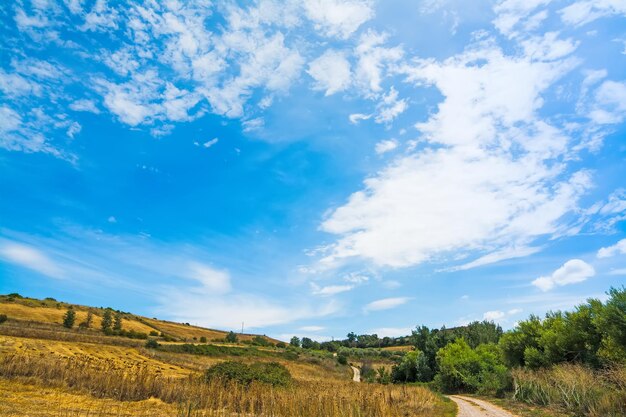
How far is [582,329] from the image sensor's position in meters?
21.6

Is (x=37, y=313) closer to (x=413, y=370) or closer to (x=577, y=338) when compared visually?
(x=413, y=370)

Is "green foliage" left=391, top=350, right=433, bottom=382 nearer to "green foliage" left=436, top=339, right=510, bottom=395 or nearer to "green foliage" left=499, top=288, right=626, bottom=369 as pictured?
"green foliage" left=436, top=339, right=510, bottom=395

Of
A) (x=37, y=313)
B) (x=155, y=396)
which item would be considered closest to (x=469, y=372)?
(x=155, y=396)

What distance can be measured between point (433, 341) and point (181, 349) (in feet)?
117

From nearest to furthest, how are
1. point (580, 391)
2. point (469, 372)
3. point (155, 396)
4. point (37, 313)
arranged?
point (580, 391), point (155, 396), point (469, 372), point (37, 313)

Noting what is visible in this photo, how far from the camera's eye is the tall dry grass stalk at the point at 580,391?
11.9 meters

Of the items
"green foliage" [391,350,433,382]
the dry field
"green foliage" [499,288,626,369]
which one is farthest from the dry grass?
"green foliage" [499,288,626,369]

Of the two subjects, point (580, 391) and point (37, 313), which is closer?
point (580, 391)

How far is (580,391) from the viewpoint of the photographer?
14.5m

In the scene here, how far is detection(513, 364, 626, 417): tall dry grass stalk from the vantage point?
1189cm

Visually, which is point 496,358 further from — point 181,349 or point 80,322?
point 80,322

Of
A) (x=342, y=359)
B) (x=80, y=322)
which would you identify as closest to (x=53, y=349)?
(x=80, y=322)

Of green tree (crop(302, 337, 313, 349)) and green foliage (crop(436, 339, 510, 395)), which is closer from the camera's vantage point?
green foliage (crop(436, 339, 510, 395))

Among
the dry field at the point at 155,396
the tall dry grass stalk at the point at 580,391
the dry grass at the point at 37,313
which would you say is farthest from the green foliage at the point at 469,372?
the dry grass at the point at 37,313
